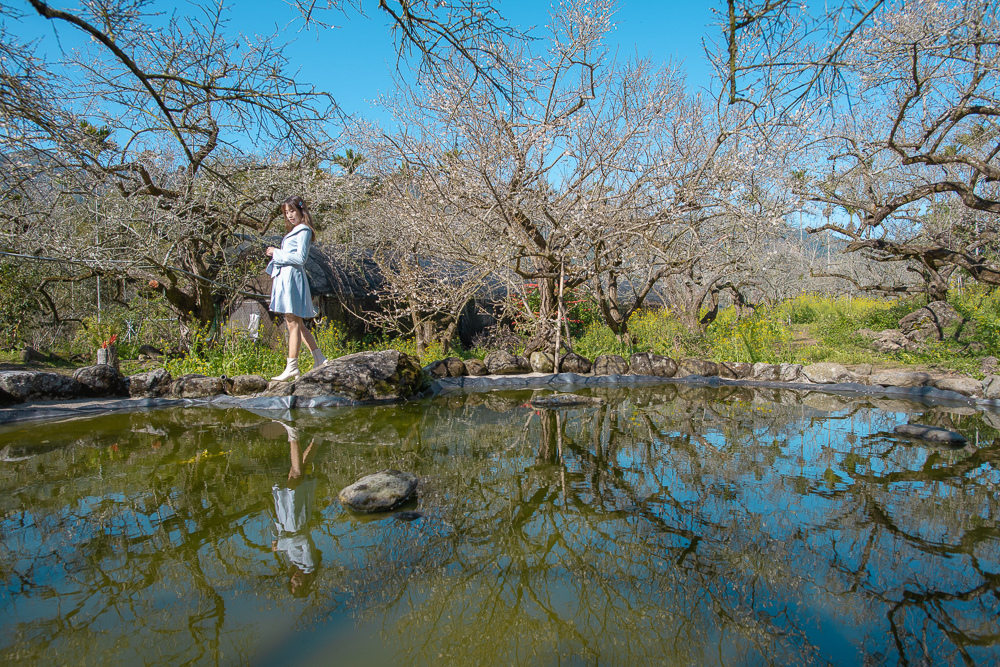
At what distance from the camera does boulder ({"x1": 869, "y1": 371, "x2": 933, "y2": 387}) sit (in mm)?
8062

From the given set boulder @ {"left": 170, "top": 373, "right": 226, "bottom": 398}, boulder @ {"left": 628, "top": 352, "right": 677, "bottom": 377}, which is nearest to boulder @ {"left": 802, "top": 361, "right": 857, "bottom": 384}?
boulder @ {"left": 628, "top": 352, "right": 677, "bottom": 377}

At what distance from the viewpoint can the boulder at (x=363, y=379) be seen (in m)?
7.54

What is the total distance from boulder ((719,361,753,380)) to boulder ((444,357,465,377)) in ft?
14.7

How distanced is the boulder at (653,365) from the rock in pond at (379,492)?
6639mm

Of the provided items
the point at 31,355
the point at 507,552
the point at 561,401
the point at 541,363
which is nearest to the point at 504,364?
the point at 541,363

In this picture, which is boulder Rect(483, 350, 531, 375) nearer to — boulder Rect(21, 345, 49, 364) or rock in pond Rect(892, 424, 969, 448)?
rock in pond Rect(892, 424, 969, 448)

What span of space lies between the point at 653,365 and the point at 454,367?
11.4 ft

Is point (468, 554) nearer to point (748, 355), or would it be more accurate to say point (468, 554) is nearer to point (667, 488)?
point (667, 488)

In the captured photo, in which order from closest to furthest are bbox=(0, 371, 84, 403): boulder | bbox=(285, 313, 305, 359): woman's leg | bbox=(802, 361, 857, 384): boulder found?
bbox=(0, 371, 84, 403): boulder
bbox=(285, 313, 305, 359): woman's leg
bbox=(802, 361, 857, 384): boulder

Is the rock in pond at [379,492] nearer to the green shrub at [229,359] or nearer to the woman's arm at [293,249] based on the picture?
the woman's arm at [293,249]

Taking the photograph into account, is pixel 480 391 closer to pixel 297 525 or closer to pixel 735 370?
pixel 735 370

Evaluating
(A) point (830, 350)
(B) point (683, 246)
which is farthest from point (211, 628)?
(A) point (830, 350)

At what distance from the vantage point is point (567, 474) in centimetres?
425

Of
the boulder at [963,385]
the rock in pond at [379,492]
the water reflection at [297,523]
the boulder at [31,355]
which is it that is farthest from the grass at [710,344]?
the rock in pond at [379,492]
